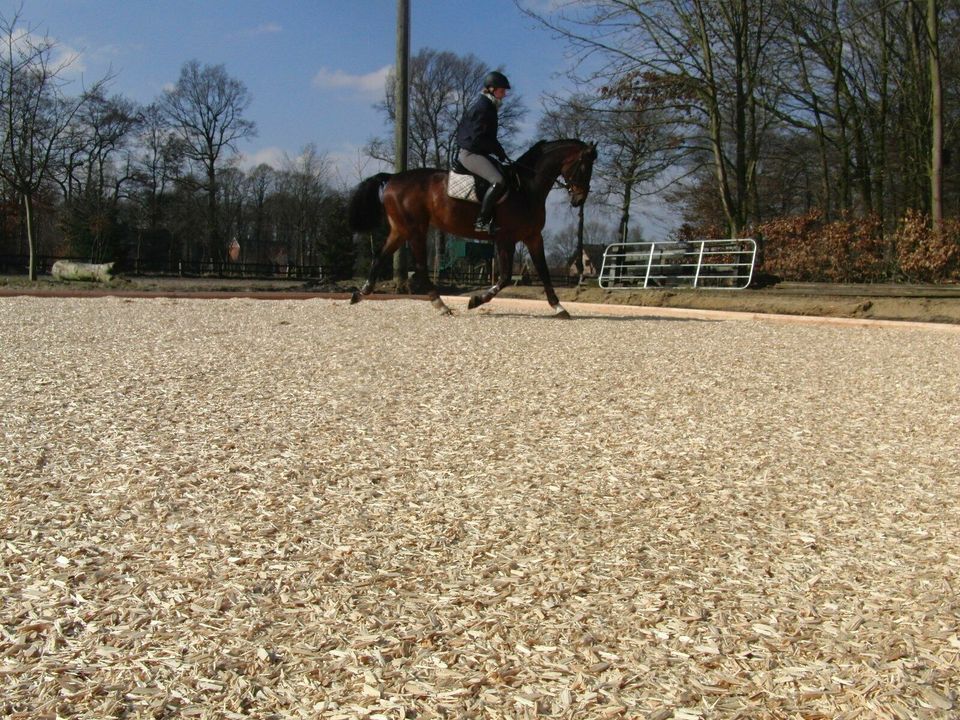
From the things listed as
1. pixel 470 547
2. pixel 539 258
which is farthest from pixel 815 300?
pixel 470 547

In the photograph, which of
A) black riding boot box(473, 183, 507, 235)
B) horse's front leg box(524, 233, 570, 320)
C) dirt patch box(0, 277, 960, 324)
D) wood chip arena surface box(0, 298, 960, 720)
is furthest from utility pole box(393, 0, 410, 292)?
wood chip arena surface box(0, 298, 960, 720)

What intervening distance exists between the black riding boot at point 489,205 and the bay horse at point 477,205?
3.2 inches

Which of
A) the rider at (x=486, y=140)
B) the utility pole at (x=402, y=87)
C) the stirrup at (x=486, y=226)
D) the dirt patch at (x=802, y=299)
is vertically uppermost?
the utility pole at (x=402, y=87)

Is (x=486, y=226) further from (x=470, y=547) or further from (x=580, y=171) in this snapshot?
(x=470, y=547)

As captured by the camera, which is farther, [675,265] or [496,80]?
[675,265]

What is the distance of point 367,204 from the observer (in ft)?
29.9

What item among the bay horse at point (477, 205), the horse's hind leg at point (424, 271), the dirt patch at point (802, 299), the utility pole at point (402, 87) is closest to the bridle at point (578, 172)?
the bay horse at point (477, 205)

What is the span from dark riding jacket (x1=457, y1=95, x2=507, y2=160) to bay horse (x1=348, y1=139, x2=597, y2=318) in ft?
1.03

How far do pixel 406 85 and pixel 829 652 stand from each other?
43.8 ft

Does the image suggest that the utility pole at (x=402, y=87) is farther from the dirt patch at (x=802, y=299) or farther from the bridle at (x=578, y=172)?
the bridle at (x=578, y=172)

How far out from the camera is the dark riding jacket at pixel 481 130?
787cm

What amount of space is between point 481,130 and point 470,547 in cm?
643

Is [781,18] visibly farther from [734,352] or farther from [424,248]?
[734,352]

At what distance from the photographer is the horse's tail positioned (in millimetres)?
9070
